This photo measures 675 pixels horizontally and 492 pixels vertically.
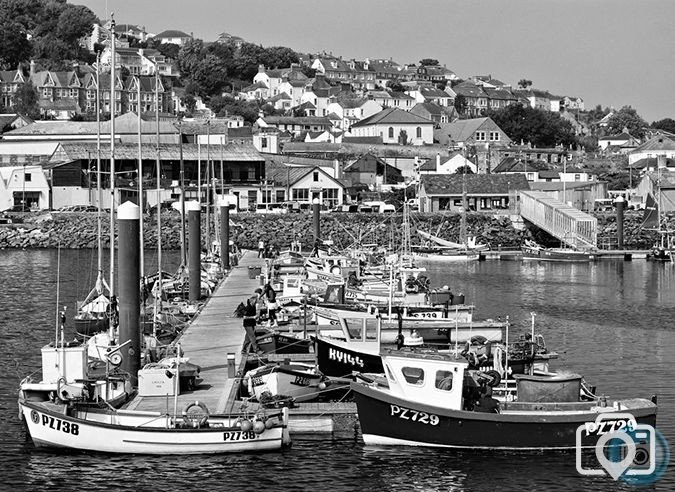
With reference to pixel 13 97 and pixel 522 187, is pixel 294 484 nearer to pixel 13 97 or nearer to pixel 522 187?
pixel 522 187

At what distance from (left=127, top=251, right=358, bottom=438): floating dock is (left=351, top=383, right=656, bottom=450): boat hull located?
170cm

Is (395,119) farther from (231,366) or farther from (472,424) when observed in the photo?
(472,424)

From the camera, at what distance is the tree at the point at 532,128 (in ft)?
557

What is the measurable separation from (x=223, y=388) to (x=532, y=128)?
477 feet

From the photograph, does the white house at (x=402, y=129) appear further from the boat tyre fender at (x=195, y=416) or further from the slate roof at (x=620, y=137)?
the boat tyre fender at (x=195, y=416)

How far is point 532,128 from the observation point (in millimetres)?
170375

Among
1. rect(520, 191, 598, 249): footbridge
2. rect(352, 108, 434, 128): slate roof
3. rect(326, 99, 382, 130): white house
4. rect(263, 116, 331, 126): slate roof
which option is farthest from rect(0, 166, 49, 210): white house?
rect(326, 99, 382, 130): white house

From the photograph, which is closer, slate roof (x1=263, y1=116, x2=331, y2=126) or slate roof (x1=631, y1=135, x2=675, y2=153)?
slate roof (x1=631, y1=135, x2=675, y2=153)

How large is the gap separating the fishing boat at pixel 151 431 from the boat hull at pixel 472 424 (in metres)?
2.27

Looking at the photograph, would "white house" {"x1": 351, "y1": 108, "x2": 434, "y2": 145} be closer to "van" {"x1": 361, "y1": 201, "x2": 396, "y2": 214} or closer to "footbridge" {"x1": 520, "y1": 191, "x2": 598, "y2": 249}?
"van" {"x1": 361, "y1": 201, "x2": 396, "y2": 214}

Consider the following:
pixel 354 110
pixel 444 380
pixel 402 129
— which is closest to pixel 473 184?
pixel 402 129

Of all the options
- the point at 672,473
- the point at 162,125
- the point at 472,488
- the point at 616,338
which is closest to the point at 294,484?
the point at 472,488

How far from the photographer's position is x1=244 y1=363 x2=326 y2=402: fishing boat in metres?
29.5

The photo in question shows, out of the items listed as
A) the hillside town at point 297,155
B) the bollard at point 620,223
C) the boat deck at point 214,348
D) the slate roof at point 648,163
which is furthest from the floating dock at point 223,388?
the slate roof at point 648,163
